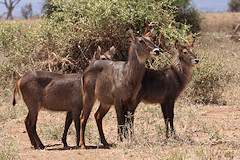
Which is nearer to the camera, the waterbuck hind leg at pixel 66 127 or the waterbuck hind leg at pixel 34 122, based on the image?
the waterbuck hind leg at pixel 34 122

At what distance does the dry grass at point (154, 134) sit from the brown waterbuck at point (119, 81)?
0.51 metres

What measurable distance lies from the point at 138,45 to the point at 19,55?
6.10 m

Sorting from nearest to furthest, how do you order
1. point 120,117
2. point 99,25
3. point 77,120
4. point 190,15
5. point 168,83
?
point 120,117, point 77,120, point 168,83, point 99,25, point 190,15

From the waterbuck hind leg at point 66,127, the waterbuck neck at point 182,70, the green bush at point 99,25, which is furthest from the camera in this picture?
the green bush at point 99,25

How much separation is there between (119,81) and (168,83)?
135 cm

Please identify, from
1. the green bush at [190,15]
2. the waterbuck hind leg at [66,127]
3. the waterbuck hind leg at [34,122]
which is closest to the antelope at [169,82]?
the waterbuck hind leg at [66,127]

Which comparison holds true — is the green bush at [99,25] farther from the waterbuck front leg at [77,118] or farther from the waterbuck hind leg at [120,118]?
the waterbuck hind leg at [120,118]

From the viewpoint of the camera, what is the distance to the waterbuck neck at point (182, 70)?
7.81 metres

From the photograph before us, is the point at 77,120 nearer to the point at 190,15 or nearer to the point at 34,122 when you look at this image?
the point at 34,122

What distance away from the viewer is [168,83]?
25.0ft

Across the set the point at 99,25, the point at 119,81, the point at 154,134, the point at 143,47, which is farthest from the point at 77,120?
the point at 99,25

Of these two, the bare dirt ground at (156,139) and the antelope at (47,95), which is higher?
the antelope at (47,95)

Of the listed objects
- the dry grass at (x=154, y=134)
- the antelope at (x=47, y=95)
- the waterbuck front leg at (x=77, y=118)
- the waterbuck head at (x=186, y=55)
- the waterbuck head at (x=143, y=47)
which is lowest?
the dry grass at (x=154, y=134)

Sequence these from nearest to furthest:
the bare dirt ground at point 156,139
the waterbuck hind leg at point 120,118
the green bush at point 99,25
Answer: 1. the bare dirt ground at point 156,139
2. the waterbuck hind leg at point 120,118
3. the green bush at point 99,25
